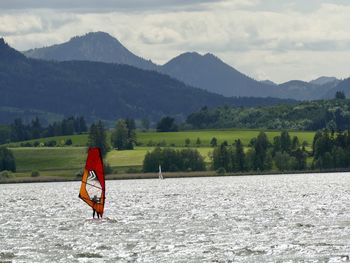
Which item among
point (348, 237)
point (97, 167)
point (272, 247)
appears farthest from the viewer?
point (97, 167)

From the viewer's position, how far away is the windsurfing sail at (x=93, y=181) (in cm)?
10250

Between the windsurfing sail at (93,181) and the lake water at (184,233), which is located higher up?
the windsurfing sail at (93,181)

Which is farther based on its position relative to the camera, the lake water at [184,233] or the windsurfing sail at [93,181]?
the windsurfing sail at [93,181]

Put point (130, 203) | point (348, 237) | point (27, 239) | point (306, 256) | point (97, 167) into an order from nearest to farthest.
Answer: point (306, 256)
point (348, 237)
point (27, 239)
point (97, 167)
point (130, 203)

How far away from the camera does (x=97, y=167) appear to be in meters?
103

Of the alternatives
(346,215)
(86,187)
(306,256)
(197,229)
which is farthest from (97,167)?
(306,256)

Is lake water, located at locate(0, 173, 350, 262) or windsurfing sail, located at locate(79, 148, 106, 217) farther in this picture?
windsurfing sail, located at locate(79, 148, 106, 217)

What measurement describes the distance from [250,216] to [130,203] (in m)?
40.5

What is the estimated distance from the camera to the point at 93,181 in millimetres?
103500

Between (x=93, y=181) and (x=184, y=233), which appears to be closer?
(x=184, y=233)

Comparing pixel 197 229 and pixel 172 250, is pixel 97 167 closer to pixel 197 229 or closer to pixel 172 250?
pixel 197 229

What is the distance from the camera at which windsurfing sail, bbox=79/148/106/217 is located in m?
102

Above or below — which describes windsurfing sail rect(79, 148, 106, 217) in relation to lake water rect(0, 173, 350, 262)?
above

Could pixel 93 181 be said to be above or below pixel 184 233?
above
